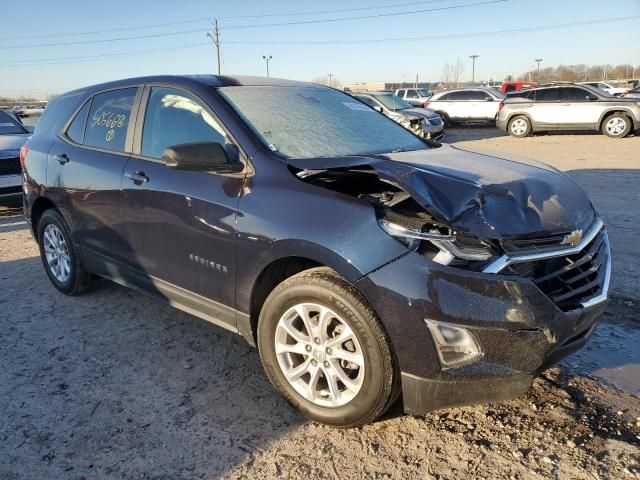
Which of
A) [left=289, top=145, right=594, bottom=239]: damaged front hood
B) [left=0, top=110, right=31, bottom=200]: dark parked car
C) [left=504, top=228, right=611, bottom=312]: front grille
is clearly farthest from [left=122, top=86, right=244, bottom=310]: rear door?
[left=0, top=110, right=31, bottom=200]: dark parked car

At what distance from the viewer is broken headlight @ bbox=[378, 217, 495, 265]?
7.51ft

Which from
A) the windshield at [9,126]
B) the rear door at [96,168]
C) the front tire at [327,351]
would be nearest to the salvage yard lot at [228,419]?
the front tire at [327,351]

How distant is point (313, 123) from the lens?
3465 mm

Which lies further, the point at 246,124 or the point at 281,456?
the point at 246,124

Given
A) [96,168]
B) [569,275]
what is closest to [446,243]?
[569,275]

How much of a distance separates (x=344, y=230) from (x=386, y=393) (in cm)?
79

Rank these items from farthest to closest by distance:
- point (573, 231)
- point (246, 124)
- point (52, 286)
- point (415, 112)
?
1. point (415, 112)
2. point (52, 286)
3. point (246, 124)
4. point (573, 231)

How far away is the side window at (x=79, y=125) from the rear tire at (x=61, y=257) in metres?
0.68

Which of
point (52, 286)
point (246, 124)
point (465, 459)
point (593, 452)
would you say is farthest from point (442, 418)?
point (52, 286)

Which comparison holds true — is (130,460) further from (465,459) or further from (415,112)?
(415,112)

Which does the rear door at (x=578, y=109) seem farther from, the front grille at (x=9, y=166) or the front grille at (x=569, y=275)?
the front grille at (x=569, y=275)

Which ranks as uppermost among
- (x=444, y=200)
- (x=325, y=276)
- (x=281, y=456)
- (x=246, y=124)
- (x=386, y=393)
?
(x=246, y=124)

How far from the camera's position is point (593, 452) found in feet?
7.96

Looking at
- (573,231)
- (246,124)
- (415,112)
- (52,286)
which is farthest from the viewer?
(415,112)
